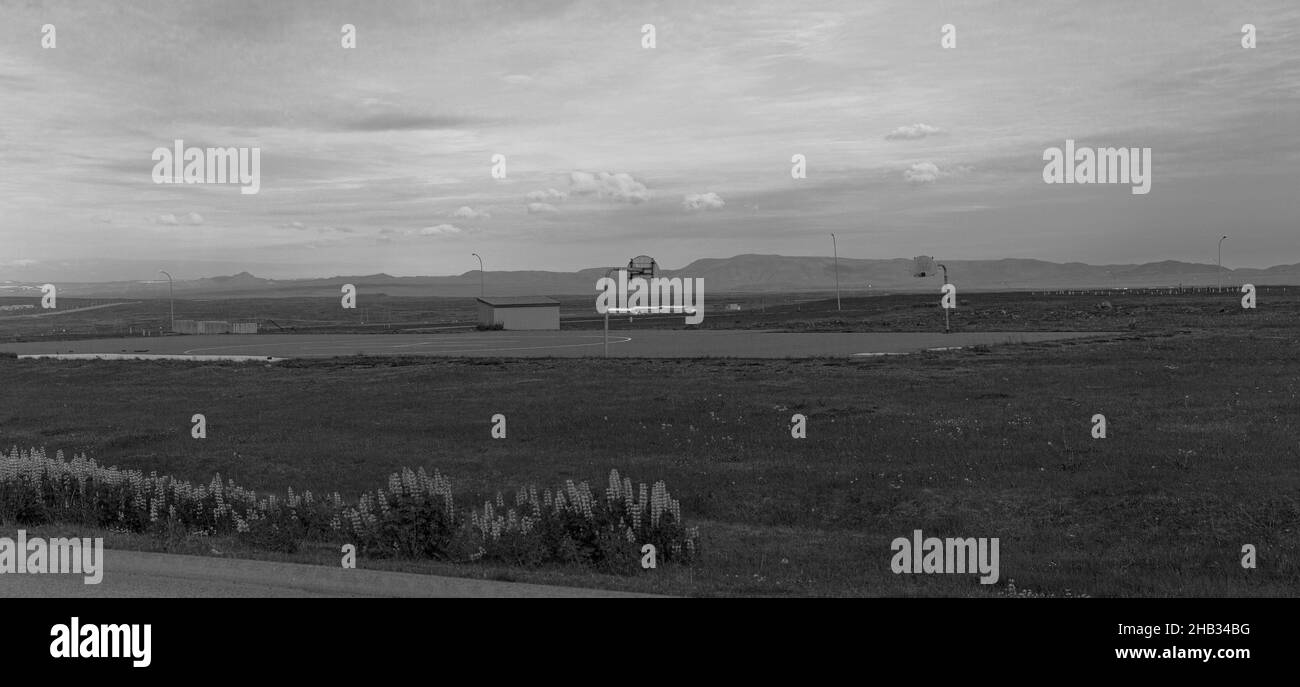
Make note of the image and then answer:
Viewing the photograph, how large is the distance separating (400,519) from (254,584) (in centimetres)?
258

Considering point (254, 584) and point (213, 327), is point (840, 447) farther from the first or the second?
point (213, 327)

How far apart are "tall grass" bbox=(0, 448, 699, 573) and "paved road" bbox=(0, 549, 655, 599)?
5.92 ft

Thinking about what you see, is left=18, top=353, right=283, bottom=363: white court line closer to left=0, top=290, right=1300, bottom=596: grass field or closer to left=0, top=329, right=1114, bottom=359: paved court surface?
left=0, top=329, right=1114, bottom=359: paved court surface

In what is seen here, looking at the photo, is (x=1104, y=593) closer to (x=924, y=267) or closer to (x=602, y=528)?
(x=602, y=528)

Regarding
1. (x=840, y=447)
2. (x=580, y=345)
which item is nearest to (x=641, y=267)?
(x=580, y=345)

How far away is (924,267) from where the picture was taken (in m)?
60.6

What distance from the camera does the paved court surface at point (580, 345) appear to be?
43.3 m

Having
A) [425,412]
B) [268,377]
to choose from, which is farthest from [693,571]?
[268,377]

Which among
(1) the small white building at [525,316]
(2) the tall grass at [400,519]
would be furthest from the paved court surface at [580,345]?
(2) the tall grass at [400,519]

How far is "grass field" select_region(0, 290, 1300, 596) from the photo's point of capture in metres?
10.9

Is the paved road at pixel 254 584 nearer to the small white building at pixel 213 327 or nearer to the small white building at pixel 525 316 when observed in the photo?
the small white building at pixel 525 316

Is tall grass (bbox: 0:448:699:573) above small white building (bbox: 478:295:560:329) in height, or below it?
below

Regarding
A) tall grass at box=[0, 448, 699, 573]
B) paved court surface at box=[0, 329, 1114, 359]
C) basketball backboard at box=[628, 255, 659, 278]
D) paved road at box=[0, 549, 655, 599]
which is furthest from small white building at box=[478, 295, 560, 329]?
paved road at box=[0, 549, 655, 599]
